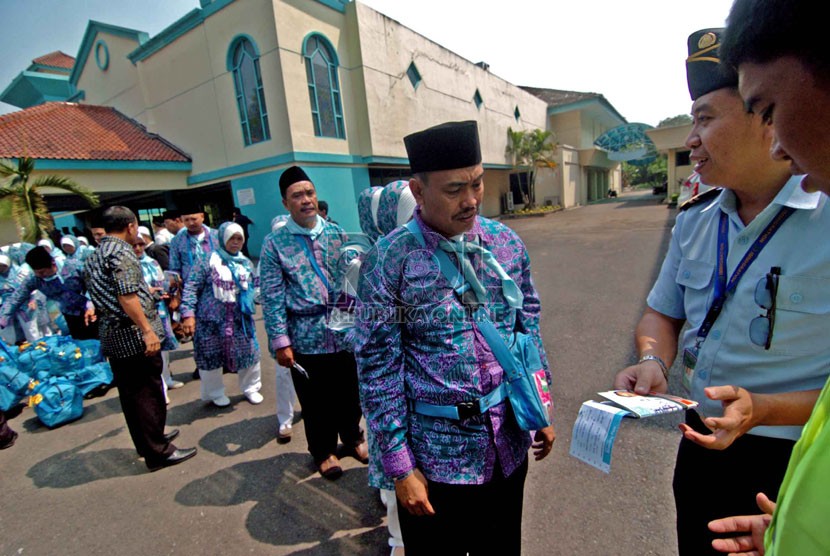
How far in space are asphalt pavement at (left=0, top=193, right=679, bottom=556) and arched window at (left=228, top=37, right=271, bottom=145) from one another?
1017 centimetres

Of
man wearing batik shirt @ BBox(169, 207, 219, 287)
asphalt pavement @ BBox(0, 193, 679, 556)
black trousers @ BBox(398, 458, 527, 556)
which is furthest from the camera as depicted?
man wearing batik shirt @ BBox(169, 207, 219, 287)

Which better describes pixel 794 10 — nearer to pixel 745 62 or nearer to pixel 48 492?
pixel 745 62

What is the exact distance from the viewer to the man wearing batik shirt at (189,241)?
4375mm

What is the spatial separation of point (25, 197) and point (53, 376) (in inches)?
331

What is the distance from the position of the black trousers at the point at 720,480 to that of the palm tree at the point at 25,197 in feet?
43.0

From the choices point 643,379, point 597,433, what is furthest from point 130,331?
point 643,379

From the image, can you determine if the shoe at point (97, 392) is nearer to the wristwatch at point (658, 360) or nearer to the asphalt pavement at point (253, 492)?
the asphalt pavement at point (253, 492)

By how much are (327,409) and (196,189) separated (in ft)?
51.2

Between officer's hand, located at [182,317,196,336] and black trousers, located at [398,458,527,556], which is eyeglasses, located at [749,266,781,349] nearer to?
black trousers, located at [398,458,527,556]

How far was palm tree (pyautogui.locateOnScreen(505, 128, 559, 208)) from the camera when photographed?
24656 millimetres

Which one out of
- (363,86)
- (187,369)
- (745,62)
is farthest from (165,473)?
(363,86)

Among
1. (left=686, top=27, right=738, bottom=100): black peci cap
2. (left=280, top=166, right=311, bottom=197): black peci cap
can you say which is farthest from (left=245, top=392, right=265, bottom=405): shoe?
(left=686, top=27, right=738, bottom=100): black peci cap

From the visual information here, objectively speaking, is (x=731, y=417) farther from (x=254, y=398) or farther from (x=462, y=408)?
(x=254, y=398)

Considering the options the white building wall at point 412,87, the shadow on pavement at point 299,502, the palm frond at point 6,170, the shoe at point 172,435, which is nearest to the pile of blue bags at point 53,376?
the shoe at point 172,435
